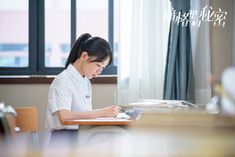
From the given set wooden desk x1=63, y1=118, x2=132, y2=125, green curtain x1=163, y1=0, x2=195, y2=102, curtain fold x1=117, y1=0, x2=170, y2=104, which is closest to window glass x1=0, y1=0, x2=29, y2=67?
curtain fold x1=117, y1=0, x2=170, y2=104

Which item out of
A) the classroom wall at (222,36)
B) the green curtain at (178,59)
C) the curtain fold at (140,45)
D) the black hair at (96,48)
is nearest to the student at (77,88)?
the black hair at (96,48)

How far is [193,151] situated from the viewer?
727 mm

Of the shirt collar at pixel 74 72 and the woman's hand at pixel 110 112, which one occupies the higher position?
the shirt collar at pixel 74 72

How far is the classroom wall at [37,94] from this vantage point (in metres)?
3.58

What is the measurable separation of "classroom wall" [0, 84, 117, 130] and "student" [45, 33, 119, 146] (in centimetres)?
93

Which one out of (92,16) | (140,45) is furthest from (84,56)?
(92,16)

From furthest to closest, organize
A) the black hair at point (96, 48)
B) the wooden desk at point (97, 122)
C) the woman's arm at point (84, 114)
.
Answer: the black hair at point (96, 48)
the woman's arm at point (84, 114)
the wooden desk at point (97, 122)

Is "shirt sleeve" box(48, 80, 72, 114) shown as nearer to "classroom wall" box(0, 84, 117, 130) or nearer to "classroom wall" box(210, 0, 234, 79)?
"classroom wall" box(0, 84, 117, 130)

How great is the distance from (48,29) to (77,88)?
1.34 meters

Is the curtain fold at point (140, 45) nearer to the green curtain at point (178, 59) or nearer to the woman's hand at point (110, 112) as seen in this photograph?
the green curtain at point (178, 59)

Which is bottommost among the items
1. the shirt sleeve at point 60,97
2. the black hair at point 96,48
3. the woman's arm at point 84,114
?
the woman's arm at point 84,114

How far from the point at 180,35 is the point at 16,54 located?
1387mm

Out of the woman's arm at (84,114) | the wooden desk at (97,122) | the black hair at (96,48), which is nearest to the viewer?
the wooden desk at (97,122)

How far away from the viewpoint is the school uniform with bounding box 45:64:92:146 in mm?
2336
